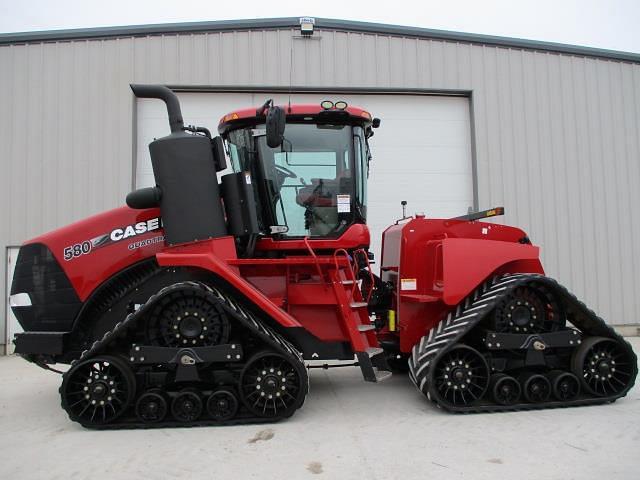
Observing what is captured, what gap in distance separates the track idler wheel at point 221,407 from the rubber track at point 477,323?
1.57 m

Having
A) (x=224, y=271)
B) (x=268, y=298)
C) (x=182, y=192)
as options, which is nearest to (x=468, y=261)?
(x=268, y=298)

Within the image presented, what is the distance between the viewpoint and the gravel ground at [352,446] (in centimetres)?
313

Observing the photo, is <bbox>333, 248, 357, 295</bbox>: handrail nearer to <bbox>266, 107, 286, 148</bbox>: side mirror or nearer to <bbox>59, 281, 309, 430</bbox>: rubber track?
<bbox>59, 281, 309, 430</bbox>: rubber track

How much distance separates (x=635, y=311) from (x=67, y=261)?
9.56 meters

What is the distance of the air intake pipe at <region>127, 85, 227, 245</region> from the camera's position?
169 inches

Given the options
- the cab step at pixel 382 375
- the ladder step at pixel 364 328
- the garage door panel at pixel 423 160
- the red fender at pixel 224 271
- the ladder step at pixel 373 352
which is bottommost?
the cab step at pixel 382 375

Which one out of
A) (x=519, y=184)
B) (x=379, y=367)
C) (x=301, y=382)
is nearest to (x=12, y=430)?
(x=301, y=382)

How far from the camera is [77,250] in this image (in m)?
4.51

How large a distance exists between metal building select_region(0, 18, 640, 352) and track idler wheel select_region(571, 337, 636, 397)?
4.87 meters

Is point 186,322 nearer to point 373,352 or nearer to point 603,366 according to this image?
point 373,352

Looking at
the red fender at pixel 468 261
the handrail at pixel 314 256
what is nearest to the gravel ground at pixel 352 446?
the red fender at pixel 468 261

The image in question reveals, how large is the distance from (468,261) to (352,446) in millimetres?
1962


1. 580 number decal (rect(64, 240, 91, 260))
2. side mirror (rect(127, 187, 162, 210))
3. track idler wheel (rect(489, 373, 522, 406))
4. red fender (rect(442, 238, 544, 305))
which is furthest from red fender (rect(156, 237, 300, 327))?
track idler wheel (rect(489, 373, 522, 406))

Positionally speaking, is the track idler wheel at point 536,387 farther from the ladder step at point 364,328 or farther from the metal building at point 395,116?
the metal building at point 395,116
